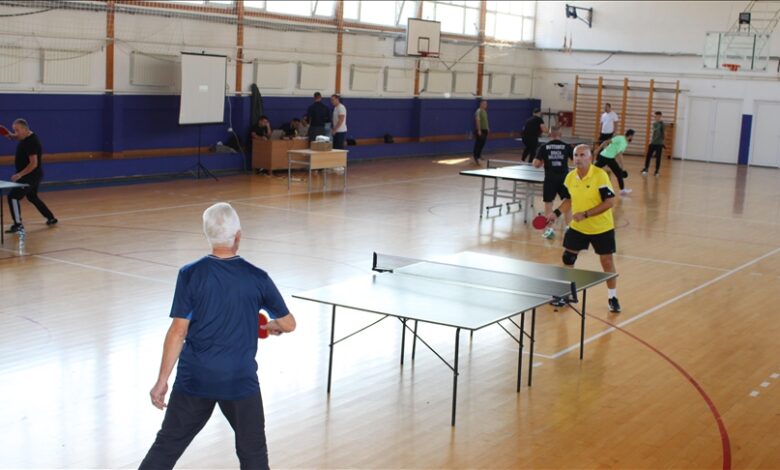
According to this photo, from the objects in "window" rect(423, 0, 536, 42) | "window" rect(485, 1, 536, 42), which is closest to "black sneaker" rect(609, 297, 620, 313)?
"window" rect(423, 0, 536, 42)

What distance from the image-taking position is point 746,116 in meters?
32.2

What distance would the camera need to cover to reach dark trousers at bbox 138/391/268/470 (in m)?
4.98

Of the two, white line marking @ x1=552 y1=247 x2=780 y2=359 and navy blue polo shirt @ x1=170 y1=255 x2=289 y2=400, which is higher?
navy blue polo shirt @ x1=170 y1=255 x2=289 y2=400

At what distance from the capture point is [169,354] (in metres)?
4.86

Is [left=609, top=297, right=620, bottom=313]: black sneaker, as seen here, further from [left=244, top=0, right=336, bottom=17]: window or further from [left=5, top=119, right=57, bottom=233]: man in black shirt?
[left=244, top=0, right=336, bottom=17]: window

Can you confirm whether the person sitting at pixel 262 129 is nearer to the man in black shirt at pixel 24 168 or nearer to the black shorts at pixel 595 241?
the man in black shirt at pixel 24 168

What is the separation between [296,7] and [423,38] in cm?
494

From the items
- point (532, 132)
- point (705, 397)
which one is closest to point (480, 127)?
point (532, 132)

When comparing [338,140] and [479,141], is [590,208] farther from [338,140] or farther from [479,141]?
[479,141]

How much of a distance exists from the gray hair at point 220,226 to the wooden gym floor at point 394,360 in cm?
220

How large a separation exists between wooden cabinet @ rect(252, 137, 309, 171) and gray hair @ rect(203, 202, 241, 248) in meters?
18.5

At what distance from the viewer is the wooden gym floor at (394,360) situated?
23.0 feet

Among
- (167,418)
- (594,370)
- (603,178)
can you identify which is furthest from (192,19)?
(167,418)

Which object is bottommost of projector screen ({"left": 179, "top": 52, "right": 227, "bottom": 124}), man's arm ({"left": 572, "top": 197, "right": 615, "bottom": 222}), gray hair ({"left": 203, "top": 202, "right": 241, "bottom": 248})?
man's arm ({"left": 572, "top": 197, "right": 615, "bottom": 222})
